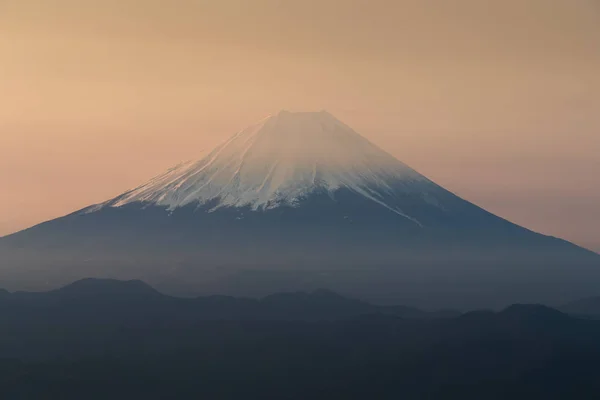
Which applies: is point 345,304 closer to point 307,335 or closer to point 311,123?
point 307,335

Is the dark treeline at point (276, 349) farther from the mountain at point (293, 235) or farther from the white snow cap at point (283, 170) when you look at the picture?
the white snow cap at point (283, 170)

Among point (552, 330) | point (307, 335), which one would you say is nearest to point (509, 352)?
point (552, 330)

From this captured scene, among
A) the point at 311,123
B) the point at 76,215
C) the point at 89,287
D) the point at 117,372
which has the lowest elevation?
the point at 117,372

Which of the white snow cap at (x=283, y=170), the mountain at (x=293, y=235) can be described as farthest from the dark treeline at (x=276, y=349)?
the white snow cap at (x=283, y=170)

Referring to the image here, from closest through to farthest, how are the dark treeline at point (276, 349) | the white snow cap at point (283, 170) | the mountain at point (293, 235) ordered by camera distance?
the dark treeline at point (276, 349), the mountain at point (293, 235), the white snow cap at point (283, 170)

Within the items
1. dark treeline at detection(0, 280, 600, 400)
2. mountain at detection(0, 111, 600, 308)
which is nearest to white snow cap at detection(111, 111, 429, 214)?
mountain at detection(0, 111, 600, 308)

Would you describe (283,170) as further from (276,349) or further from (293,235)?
(276,349)

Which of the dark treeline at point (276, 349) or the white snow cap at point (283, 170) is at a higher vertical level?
the white snow cap at point (283, 170)
